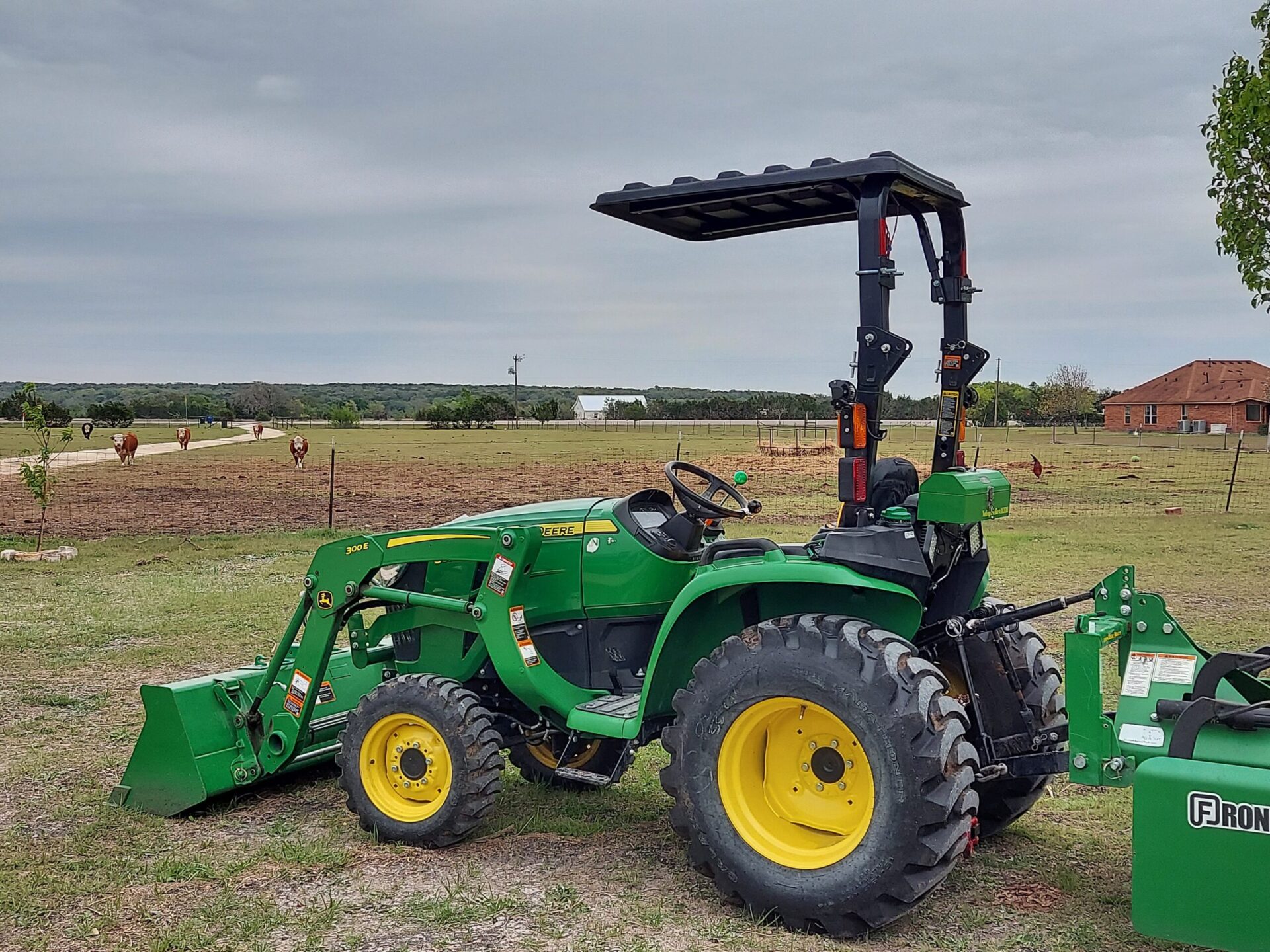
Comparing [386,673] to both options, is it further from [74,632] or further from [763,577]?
[74,632]

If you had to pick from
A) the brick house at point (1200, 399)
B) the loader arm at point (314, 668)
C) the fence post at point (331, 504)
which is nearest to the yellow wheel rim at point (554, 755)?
the loader arm at point (314, 668)

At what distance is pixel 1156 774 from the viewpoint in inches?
148

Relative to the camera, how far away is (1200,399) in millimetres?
73500

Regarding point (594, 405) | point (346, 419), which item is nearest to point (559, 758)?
point (346, 419)

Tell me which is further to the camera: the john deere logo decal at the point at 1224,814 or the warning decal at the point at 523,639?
the warning decal at the point at 523,639

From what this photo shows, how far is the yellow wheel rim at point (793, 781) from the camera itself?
440 centimetres

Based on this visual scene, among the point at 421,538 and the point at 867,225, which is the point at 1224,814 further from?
the point at 421,538

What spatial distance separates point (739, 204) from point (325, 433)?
214ft

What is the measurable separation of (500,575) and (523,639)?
1.02 ft

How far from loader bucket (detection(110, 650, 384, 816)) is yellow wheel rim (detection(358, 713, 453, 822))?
2.23 ft

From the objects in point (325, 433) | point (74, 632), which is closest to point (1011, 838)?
point (74, 632)

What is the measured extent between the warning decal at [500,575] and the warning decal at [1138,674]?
2600mm

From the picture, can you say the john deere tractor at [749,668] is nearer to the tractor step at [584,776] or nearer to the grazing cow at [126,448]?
the tractor step at [584,776]

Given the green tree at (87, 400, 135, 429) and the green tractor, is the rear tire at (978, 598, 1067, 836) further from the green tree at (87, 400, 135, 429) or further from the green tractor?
the green tree at (87, 400, 135, 429)
